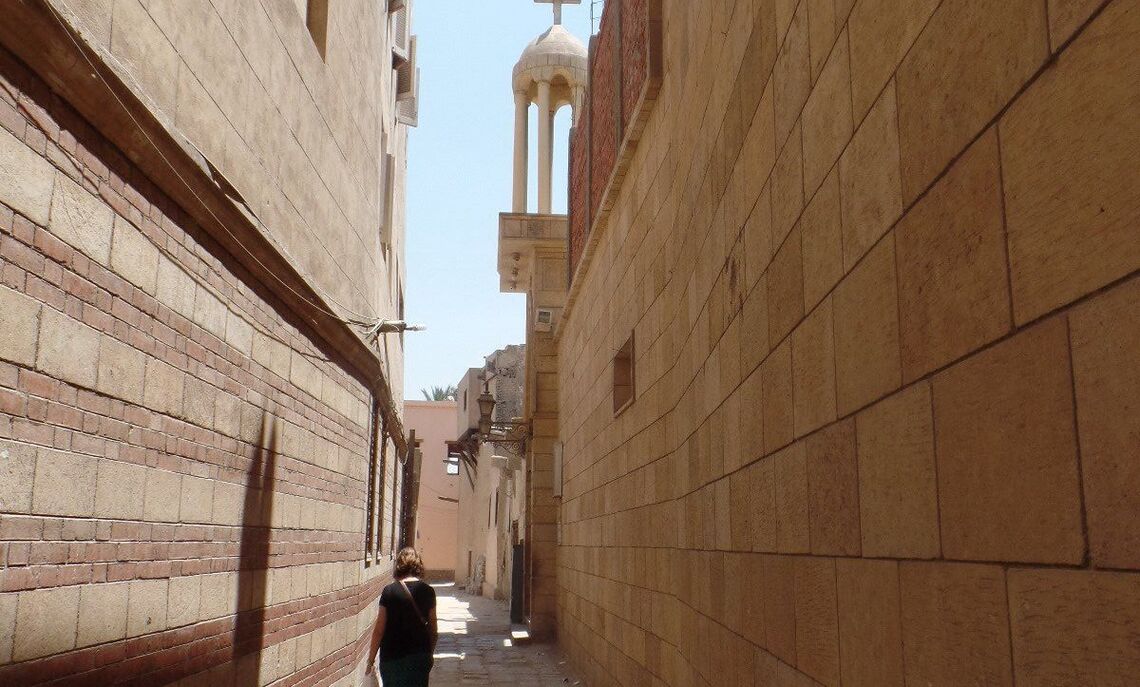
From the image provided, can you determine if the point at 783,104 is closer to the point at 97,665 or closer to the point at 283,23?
the point at 97,665

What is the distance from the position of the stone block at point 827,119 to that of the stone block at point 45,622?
2.58m

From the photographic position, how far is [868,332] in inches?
111

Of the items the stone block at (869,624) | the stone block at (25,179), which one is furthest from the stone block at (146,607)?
the stone block at (869,624)

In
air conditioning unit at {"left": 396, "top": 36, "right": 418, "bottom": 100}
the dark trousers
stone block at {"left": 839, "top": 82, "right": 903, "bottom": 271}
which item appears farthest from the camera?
air conditioning unit at {"left": 396, "top": 36, "right": 418, "bottom": 100}

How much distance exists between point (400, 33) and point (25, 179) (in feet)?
34.9

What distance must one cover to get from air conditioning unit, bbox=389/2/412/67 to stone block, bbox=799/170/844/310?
9.65 metres

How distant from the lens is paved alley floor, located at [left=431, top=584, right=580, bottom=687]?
469 inches

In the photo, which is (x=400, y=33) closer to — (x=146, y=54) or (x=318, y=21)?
(x=318, y=21)

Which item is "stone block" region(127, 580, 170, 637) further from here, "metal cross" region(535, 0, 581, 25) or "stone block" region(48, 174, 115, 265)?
"metal cross" region(535, 0, 581, 25)

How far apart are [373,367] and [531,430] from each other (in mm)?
8070

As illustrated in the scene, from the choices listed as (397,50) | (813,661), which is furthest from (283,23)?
(397,50)

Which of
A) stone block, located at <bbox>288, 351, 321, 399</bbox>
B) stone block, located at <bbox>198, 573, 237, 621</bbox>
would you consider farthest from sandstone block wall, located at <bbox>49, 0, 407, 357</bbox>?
stone block, located at <bbox>198, 573, 237, 621</bbox>

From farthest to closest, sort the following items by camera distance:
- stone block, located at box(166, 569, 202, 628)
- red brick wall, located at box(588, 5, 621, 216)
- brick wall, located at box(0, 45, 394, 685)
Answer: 1. red brick wall, located at box(588, 5, 621, 216)
2. stone block, located at box(166, 569, 202, 628)
3. brick wall, located at box(0, 45, 394, 685)

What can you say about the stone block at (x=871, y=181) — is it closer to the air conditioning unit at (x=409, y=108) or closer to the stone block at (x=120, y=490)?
the stone block at (x=120, y=490)
